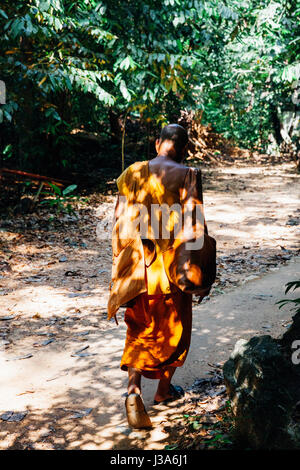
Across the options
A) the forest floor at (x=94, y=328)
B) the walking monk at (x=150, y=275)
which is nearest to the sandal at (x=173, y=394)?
the forest floor at (x=94, y=328)

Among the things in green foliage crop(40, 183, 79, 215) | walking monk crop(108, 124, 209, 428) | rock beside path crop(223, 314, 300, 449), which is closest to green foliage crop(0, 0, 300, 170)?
green foliage crop(40, 183, 79, 215)

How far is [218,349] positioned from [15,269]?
12.9 ft

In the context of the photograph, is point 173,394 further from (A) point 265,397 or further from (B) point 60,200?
(B) point 60,200

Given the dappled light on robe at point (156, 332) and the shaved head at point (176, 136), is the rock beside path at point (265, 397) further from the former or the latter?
the shaved head at point (176, 136)

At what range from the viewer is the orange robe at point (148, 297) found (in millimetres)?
3139

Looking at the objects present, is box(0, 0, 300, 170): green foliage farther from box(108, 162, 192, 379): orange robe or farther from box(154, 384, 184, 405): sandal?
box(154, 384, 184, 405): sandal

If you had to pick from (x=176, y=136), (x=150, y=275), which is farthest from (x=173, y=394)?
(x=176, y=136)

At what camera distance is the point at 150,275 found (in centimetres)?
318

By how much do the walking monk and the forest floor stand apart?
0.41m

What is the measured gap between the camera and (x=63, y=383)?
3748 millimetres

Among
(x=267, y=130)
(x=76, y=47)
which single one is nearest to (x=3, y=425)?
(x=76, y=47)

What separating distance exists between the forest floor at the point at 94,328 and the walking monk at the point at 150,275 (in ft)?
1.36

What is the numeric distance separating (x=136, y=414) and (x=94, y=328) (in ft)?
6.70
